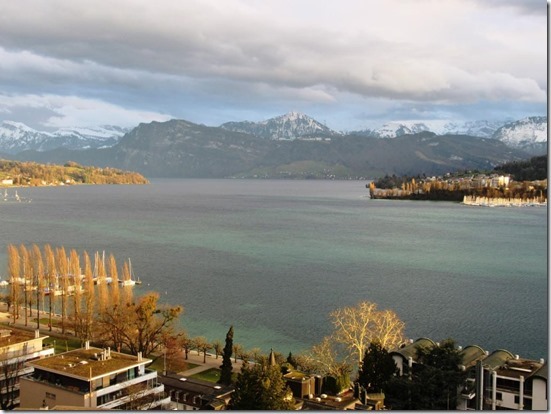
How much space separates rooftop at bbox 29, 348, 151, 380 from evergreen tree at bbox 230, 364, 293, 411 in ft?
7.97

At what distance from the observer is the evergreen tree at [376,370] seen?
927 centimetres

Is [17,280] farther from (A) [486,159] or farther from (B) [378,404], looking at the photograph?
(A) [486,159]

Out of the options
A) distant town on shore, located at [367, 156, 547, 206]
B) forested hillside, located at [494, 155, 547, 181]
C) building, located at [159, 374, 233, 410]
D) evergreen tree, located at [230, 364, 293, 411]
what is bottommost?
building, located at [159, 374, 233, 410]

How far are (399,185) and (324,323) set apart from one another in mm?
60196

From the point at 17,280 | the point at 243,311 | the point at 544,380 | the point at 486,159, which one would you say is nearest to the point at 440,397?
the point at 544,380

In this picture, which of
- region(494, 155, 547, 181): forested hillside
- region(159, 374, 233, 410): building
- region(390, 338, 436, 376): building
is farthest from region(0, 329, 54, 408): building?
region(494, 155, 547, 181): forested hillside

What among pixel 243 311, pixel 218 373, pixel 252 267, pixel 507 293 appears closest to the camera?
pixel 218 373

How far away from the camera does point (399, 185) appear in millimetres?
73062

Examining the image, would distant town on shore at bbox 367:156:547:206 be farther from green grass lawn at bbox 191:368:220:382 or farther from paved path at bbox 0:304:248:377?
green grass lawn at bbox 191:368:220:382

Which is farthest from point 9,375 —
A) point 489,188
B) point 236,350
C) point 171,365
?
point 489,188

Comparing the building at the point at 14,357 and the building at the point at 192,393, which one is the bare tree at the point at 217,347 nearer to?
the building at the point at 192,393

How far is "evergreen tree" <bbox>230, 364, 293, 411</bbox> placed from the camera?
6.94m

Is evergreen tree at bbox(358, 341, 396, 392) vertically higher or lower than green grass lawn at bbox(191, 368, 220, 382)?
higher

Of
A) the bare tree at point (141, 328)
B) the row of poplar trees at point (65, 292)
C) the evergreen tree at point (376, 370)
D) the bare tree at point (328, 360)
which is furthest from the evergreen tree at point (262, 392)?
the row of poplar trees at point (65, 292)
